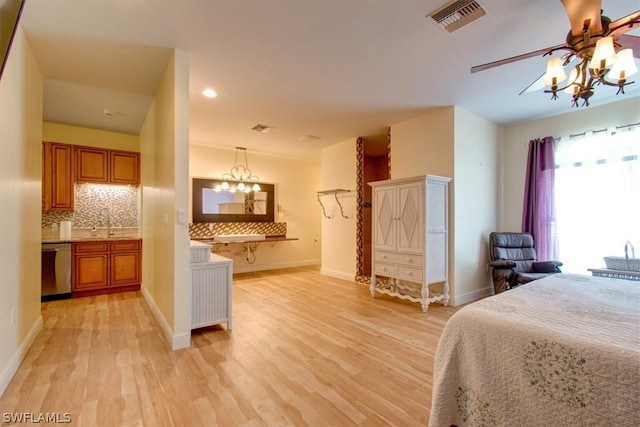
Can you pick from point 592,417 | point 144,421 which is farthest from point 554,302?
point 144,421

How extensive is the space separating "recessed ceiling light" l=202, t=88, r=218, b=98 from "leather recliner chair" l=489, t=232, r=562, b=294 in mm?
4131

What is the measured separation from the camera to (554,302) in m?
1.50

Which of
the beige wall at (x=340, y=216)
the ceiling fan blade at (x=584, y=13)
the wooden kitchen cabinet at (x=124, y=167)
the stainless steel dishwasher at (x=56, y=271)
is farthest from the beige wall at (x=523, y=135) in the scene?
the stainless steel dishwasher at (x=56, y=271)

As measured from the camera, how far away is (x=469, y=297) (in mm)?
4043

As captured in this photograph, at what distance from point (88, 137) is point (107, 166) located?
1.97 feet

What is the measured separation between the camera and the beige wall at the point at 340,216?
544 cm

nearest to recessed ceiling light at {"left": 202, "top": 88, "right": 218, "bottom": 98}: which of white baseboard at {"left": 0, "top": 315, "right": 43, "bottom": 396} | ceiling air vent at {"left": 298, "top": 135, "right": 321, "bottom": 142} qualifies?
ceiling air vent at {"left": 298, "top": 135, "right": 321, "bottom": 142}

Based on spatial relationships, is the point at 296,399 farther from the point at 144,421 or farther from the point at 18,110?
the point at 18,110

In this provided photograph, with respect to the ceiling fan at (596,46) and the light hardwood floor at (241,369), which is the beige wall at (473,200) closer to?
the light hardwood floor at (241,369)

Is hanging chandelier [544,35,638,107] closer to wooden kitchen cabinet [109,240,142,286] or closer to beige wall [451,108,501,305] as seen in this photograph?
beige wall [451,108,501,305]

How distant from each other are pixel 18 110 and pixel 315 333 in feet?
10.3

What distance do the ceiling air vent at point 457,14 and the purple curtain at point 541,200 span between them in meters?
2.96

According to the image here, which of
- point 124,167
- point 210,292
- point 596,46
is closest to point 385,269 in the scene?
point 210,292

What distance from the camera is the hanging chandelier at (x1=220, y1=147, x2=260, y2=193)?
5922 millimetres
